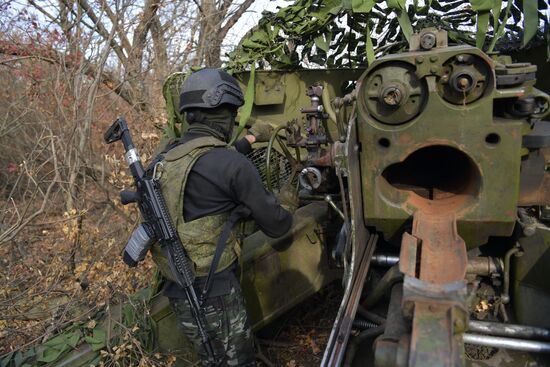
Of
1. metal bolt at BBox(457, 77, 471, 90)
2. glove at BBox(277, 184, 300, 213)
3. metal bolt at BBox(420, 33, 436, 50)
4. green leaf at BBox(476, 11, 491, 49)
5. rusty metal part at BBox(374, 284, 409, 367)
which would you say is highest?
green leaf at BBox(476, 11, 491, 49)

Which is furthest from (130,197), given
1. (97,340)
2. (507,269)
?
(507,269)

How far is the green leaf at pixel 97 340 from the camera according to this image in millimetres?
3434

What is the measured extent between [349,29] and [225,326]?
9.74 feet

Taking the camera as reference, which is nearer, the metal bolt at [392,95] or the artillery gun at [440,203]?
the artillery gun at [440,203]

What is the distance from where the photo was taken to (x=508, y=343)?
228 centimetres

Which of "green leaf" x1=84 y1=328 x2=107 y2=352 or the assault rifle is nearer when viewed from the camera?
the assault rifle

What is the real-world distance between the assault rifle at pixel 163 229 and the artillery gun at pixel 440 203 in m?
0.50

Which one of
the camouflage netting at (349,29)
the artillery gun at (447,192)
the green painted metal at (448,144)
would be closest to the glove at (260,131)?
the camouflage netting at (349,29)

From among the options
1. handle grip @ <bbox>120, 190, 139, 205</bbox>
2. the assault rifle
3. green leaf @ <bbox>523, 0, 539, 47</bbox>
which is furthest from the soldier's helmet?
green leaf @ <bbox>523, 0, 539, 47</bbox>

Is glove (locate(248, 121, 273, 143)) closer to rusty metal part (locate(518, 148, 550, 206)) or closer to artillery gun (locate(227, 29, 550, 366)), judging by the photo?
artillery gun (locate(227, 29, 550, 366))

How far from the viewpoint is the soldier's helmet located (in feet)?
9.78

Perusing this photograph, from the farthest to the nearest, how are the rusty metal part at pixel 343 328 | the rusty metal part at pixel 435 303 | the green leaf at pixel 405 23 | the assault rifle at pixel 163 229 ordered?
the green leaf at pixel 405 23 < the assault rifle at pixel 163 229 < the rusty metal part at pixel 343 328 < the rusty metal part at pixel 435 303

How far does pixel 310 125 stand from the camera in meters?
3.30

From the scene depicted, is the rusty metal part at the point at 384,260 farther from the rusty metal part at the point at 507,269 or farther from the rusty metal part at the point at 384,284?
the rusty metal part at the point at 507,269
